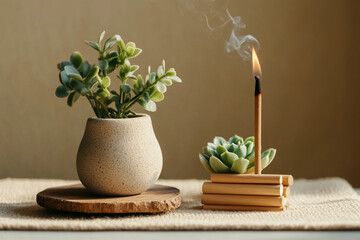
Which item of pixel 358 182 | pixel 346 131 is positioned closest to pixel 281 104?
pixel 346 131

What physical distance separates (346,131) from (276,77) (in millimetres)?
290

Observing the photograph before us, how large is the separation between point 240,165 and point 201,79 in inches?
35.0

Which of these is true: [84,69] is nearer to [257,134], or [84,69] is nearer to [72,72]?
[72,72]

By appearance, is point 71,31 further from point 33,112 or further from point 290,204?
point 290,204

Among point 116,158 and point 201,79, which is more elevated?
point 201,79

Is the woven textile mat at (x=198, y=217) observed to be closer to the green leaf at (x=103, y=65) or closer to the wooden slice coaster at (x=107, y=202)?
the wooden slice coaster at (x=107, y=202)

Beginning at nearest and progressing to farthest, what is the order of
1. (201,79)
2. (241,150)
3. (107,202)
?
1. (107,202)
2. (241,150)
3. (201,79)

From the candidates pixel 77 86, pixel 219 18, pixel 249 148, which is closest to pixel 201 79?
pixel 219 18

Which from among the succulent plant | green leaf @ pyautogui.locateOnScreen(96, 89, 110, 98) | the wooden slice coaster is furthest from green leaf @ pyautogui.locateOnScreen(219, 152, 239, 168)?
green leaf @ pyautogui.locateOnScreen(96, 89, 110, 98)

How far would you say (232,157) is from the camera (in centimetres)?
Result: 101

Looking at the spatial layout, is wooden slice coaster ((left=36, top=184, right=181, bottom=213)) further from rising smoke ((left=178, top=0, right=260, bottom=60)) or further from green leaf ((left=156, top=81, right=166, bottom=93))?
rising smoke ((left=178, top=0, right=260, bottom=60))

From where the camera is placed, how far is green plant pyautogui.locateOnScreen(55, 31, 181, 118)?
0.95 metres

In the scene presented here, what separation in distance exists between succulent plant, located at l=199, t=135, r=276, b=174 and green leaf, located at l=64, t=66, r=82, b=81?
0.86 ft

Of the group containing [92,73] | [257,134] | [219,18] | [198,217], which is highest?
[219,18]
